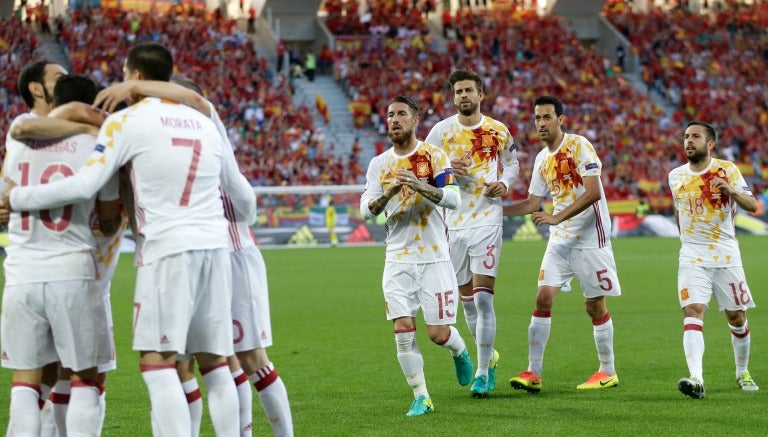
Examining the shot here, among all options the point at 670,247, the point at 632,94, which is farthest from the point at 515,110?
the point at 670,247

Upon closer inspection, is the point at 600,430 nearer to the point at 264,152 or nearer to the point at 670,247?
the point at 670,247

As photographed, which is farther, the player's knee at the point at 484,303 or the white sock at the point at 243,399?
the player's knee at the point at 484,303

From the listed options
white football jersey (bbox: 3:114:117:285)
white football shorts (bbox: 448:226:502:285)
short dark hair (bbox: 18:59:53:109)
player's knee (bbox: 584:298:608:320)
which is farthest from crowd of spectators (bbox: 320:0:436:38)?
white football jersey (bbox: 3:114:117:285)

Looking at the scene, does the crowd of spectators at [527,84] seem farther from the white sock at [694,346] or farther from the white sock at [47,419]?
the white sock at [47,419]

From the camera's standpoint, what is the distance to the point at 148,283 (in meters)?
5.87

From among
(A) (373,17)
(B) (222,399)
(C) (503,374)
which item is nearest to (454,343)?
(C) (503,374)

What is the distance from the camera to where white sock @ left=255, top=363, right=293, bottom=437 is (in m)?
6.72

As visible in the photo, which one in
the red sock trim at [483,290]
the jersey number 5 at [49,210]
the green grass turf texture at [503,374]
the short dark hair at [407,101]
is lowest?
the green grass turf texture at [503,374]

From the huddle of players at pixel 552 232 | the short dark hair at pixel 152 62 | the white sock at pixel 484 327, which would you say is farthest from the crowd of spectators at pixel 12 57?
the short dark hair at pixel 152 62

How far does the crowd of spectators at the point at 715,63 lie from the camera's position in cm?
4941

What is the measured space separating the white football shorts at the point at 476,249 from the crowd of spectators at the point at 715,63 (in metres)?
38.8

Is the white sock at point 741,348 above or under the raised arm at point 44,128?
under

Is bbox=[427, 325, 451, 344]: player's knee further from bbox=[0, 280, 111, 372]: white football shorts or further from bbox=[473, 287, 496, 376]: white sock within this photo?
bbox=[0, 280, 111, 372]: white football shorts

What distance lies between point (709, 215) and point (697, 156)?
20.8 inches
